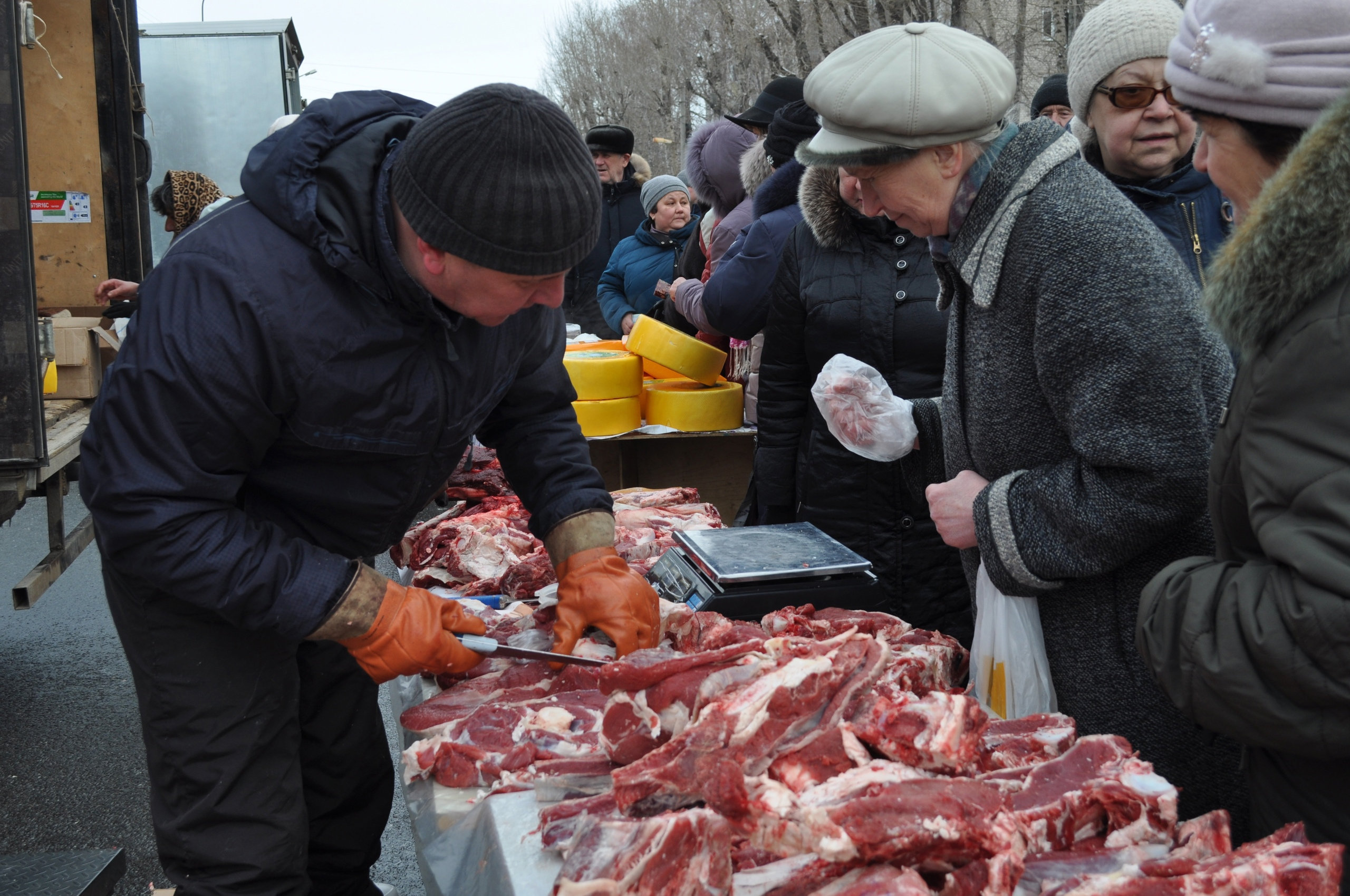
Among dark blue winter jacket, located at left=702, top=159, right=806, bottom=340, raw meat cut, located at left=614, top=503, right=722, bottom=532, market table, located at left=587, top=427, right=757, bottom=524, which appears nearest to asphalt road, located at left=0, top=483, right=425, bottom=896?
raw meat cut, located at left=614, top=503, right=722, bottom=532

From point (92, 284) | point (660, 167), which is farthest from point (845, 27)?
point (660, 167)

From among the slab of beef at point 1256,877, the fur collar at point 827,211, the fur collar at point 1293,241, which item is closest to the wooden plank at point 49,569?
the fur collar at point 827,211

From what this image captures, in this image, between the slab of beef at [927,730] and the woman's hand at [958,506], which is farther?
the woman's hand at [958,506]

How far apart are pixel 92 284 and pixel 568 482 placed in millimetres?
6063

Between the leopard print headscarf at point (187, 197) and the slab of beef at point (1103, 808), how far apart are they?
259 inches

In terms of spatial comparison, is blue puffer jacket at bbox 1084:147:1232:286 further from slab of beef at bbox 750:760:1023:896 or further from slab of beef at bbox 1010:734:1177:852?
slab of beef at bbox 750:760:1023:896

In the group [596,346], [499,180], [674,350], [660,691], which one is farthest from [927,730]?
[596,346]

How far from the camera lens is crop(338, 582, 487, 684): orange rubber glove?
2.20m

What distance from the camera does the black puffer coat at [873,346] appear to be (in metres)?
3.54

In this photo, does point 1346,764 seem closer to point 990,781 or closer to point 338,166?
point 990,781

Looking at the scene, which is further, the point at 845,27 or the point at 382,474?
the point at 845,27

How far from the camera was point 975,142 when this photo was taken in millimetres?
2227

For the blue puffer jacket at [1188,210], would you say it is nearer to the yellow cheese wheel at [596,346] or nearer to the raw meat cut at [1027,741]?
the raw meat cut at [1027,741]

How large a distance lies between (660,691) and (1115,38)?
2.49 m
